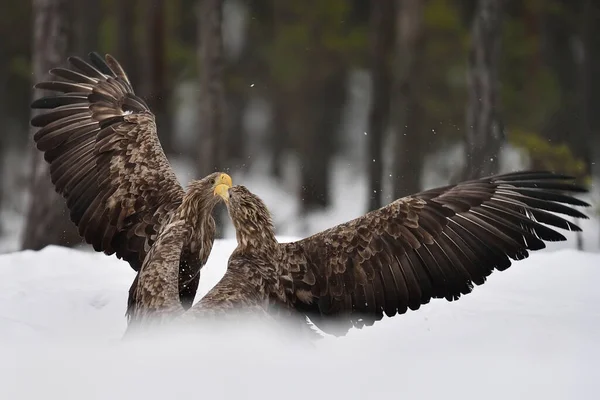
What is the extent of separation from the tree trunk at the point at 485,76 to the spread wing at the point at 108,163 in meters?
9.07

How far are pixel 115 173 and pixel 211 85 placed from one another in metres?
10.1

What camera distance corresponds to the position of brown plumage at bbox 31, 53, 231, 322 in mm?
6578

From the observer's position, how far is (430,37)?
2591 cm

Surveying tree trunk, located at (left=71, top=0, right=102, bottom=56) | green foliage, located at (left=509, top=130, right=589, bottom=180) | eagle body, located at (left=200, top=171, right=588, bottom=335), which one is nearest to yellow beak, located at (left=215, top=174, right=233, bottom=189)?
eagle body, located at (left=200, top=171, right=588, bottom=335)

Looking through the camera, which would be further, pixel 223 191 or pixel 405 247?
pixel 223 191

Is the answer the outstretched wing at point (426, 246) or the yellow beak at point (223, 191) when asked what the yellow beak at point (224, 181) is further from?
the outstretched wing at point (426, 246)

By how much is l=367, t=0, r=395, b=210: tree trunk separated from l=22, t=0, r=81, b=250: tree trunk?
6.68 m

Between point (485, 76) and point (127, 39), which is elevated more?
point (127, 39)

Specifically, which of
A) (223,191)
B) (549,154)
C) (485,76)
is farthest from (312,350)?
(485,76)

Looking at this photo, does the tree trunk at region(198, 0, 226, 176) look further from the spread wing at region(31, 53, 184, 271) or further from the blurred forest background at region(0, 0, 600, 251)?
the spread wing at region(31, 53, 184, 271)

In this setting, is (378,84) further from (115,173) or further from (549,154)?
(115,173)

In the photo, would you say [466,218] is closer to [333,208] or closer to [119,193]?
[119,193]

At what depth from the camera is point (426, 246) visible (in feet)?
19.7

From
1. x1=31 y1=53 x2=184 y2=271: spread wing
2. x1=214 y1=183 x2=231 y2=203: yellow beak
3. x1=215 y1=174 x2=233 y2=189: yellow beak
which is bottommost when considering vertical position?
x1=214 y1=183 x2=231 y2=203: yellow beak
